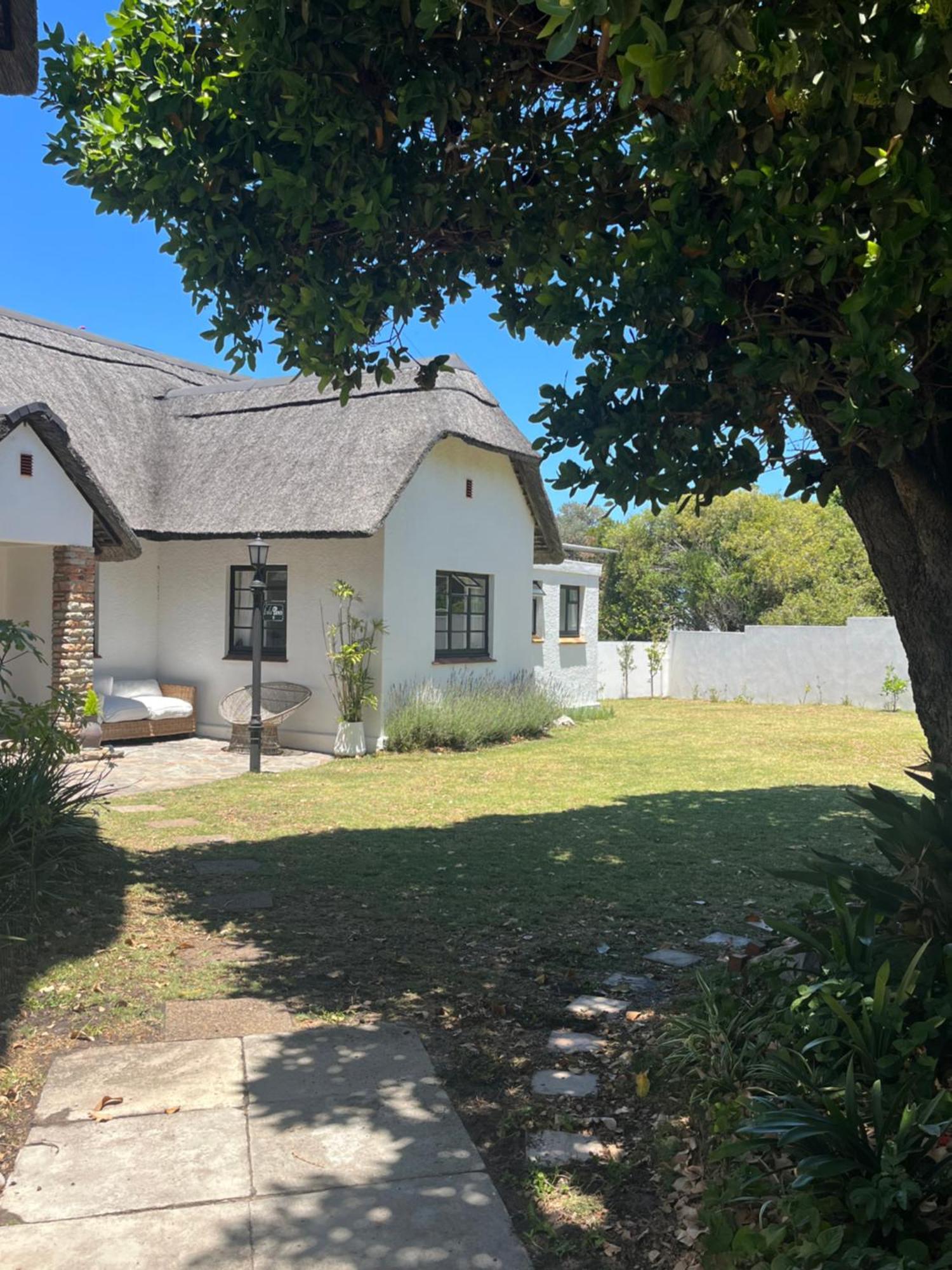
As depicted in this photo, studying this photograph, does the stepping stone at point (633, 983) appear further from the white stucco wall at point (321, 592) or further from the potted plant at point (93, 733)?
the white stucco wall at point (321, 592)

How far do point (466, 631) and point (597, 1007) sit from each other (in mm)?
11990

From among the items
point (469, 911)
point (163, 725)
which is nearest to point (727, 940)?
point (469, 911)

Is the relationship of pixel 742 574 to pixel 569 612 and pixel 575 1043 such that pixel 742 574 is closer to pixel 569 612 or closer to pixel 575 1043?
pixel 569 612

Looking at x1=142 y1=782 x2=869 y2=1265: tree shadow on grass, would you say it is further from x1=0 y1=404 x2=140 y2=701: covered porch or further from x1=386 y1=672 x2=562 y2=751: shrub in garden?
x1=0 y1=404 x2=140 y2=701: covered porch

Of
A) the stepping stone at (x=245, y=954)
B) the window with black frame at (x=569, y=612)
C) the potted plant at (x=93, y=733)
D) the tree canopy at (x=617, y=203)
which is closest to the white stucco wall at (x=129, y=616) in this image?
the potted plant at (x=93, y=733)

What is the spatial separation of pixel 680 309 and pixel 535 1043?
3.12 metres

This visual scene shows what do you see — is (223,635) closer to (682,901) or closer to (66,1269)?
(682,901)

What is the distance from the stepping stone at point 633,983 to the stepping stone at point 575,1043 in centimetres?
57

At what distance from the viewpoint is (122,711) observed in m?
14.2

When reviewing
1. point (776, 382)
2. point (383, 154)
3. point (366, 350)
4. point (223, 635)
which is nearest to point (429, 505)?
point (223, 635)

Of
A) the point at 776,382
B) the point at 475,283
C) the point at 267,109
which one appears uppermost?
the point at 267,109

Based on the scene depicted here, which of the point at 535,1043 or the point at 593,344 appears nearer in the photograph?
the point at 535,1043

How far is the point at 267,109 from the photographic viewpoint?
4969 millimetres

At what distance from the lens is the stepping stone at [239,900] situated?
6.35 meters
